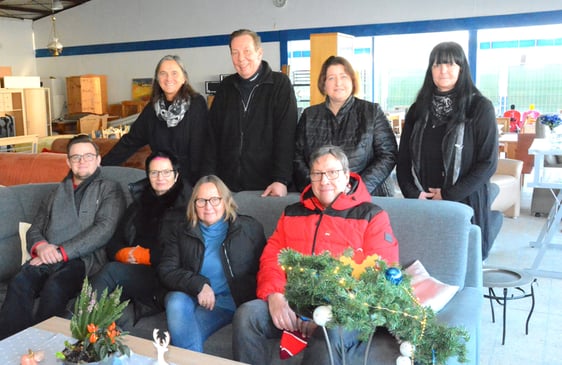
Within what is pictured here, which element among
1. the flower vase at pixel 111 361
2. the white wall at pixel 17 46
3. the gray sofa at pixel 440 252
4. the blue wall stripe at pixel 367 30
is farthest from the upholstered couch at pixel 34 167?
the white wall at pixel 17 46

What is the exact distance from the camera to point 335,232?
238 cm

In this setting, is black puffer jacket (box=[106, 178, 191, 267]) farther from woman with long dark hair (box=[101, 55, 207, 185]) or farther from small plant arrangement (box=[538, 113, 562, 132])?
small plant arrangement (box=[538, 113, 562, 132])

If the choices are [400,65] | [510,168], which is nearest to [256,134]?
[510,168]

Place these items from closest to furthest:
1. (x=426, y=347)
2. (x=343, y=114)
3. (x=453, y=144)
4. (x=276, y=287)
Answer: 1. (x=426, y=347)
2. (x=276, y=287)
3. (x=453, y=144)
4. (x=343, y=114)

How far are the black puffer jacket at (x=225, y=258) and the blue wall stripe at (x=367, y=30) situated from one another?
8.27 m

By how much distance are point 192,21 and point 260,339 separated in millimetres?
10900

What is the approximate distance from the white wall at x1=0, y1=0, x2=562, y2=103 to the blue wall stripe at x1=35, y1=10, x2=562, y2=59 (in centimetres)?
9

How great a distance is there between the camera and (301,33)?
1103 centimetres

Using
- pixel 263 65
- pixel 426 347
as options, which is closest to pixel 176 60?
pixel 263 65

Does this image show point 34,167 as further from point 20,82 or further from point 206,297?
point 20,82

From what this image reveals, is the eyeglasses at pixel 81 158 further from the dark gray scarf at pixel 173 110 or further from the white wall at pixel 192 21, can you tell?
the white wall at pixel 192 21

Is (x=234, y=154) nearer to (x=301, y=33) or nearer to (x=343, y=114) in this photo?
(x=343, y=114)

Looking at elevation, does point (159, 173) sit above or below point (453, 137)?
below

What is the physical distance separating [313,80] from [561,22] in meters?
4.65
